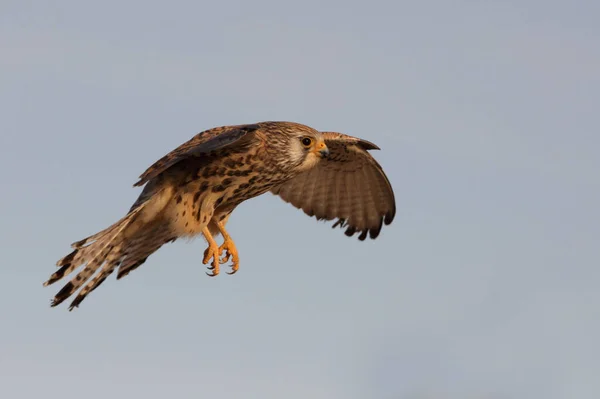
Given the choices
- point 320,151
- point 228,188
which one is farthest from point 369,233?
point 228,188

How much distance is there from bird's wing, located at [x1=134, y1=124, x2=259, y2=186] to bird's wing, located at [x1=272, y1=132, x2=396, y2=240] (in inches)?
93.1

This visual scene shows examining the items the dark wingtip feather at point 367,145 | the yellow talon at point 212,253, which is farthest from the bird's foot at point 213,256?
the dark wingtip feather at point 367,145

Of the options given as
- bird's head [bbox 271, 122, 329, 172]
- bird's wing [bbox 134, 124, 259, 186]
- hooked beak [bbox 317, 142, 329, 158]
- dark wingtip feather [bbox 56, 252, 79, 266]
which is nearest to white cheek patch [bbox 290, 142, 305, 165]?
bird's head [bbox 271, 122, 329, 172]

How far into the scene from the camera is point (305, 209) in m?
15.6

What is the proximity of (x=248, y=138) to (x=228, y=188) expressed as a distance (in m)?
0.63

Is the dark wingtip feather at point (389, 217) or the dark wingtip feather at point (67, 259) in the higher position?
the dark wingtip feather at point (389, 217)

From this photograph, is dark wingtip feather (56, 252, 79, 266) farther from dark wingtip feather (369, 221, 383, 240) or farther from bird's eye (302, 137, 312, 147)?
dark wingtip feather (369, 221, 383, 240)

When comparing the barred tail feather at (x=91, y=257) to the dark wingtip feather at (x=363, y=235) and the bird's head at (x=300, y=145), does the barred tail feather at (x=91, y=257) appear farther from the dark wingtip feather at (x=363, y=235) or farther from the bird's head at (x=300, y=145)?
the dark wingtip feather at (x=363, y=235)

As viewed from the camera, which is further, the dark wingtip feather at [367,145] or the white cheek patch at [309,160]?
the dark wingtip feather at [367,145]

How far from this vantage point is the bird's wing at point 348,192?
50.2ft

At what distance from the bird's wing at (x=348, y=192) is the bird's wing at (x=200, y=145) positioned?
7.76ft

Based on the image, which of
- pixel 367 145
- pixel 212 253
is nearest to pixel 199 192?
pixel 212 253

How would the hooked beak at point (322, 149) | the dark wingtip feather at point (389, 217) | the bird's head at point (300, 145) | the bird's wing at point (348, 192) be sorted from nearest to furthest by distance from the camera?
the bird's head at point (300, 145), the hooked beak at point (322, 149), the bird's wing at point (348, 192), the dark wingtip feather at point (389, 217)

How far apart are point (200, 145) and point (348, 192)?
383cm
